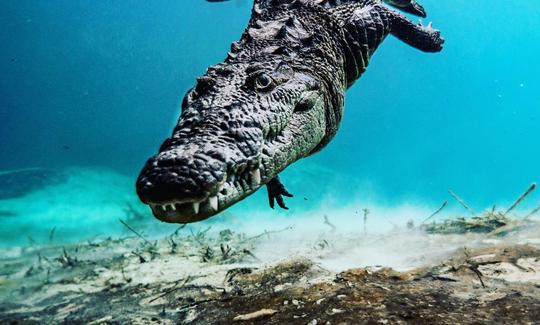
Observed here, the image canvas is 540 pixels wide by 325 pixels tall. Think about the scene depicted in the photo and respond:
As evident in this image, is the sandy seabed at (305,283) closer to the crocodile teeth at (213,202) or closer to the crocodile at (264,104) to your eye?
the crocodile at (264,104)

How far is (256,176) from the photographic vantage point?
1.70m

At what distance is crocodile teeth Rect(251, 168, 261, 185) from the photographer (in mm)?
1682

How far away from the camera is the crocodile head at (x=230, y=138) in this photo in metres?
1.41

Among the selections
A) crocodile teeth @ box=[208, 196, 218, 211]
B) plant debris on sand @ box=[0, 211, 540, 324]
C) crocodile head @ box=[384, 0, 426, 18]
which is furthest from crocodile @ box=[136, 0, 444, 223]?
crocodile head @ box=[384, 0, 426, 18]

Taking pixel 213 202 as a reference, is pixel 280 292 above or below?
below

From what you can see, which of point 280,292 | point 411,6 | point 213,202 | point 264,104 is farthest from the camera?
point 411,6

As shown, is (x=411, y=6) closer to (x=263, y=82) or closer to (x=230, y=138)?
(x=263, y=82)

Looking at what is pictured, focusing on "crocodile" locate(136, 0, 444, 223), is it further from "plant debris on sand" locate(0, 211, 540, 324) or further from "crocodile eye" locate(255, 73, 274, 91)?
"plant debris on sand" locate(0, 211, 540, 324)

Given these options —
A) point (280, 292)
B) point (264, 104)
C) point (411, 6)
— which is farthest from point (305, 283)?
point (411, 6)

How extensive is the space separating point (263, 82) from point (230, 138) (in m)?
0.56

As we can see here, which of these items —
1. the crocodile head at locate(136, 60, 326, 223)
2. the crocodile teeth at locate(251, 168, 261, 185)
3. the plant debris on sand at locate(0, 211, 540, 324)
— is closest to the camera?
the crocodile head at locate(136, 60, 326, 223)

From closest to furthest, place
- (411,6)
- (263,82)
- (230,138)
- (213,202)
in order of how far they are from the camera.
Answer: (213,202) < (230,138) < (263,82) < (411,6)

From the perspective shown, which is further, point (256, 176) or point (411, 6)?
point (411, 6)

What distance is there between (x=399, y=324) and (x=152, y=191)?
1.34 metres
